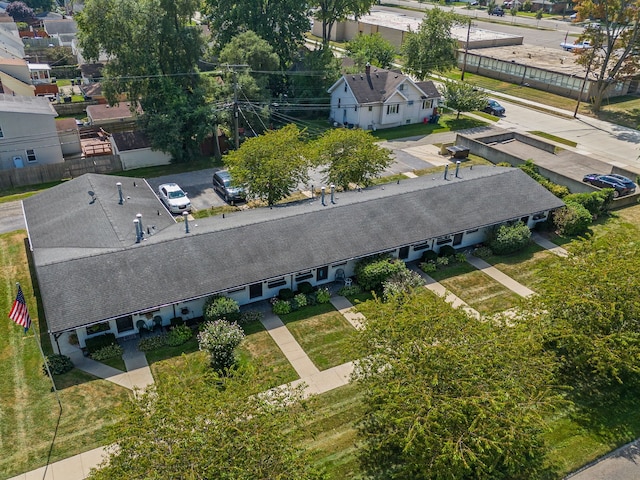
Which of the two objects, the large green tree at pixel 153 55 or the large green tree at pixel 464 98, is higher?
the large green tree at pixel 153 55

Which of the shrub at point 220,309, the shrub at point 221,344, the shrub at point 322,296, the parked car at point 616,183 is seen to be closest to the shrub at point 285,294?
Result: the shrub at point 322,296

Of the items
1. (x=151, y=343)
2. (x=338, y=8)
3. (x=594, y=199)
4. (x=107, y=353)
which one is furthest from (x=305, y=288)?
(x=338, y=8)

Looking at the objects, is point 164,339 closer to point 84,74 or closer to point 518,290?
point 518,290

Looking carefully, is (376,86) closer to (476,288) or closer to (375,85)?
(375,85)

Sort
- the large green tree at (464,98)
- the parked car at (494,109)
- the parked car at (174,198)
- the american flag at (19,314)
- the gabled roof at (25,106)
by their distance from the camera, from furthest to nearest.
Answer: the parked car at (494,109) < the large green tree at (464,98) < the gabled roof at (25,106) < the parked car at (174,198) < the american flag at (19,314)

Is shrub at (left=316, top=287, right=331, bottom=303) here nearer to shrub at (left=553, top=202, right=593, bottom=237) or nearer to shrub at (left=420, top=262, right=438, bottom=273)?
shrub at (left=420, top=262, right=438, bottom=273)

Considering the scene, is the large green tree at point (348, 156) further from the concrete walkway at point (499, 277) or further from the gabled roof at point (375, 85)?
the gabled roof at point (375, 85)

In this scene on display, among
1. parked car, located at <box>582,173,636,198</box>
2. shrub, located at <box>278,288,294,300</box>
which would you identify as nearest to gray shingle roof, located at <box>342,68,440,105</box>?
parked car, located at <box>582,173,636,198</box>
